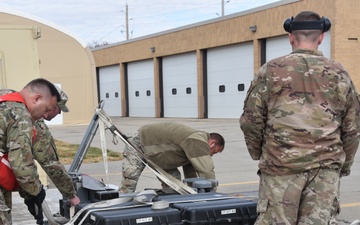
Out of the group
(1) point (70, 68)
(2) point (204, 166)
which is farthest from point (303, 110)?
(1) point (70, 68)

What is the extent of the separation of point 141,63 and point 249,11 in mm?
11251

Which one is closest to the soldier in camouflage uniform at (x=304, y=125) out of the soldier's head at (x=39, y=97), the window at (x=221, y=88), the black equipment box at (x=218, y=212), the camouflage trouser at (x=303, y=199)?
the camouflage trouser at (x=303, y=199)

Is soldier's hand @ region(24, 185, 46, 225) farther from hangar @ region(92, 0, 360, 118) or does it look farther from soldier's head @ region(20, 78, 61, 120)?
hangar @ region(92, 0, 360, 118)

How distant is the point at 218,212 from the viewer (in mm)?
3221

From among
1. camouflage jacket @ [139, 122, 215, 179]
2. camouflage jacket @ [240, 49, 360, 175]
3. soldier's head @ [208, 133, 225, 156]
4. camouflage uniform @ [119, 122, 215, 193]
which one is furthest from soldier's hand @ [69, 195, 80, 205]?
camouflage jacket @ [240, 49, 360, 175]

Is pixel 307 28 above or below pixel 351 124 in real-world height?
above

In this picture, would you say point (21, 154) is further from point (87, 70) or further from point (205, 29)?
point (205, 29)

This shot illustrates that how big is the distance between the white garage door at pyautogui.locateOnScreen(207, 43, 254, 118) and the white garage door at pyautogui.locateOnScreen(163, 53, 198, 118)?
145 cm

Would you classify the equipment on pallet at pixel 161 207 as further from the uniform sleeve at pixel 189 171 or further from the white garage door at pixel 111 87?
the white garage door at pixel 111 87

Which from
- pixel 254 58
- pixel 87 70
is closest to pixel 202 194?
pixel 254 58

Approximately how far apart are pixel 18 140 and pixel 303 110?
68.2 inches

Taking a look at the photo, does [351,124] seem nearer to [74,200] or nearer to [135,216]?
[135,216]

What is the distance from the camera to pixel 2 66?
6.62 metres

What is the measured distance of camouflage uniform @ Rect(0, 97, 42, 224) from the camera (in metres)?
3.00
